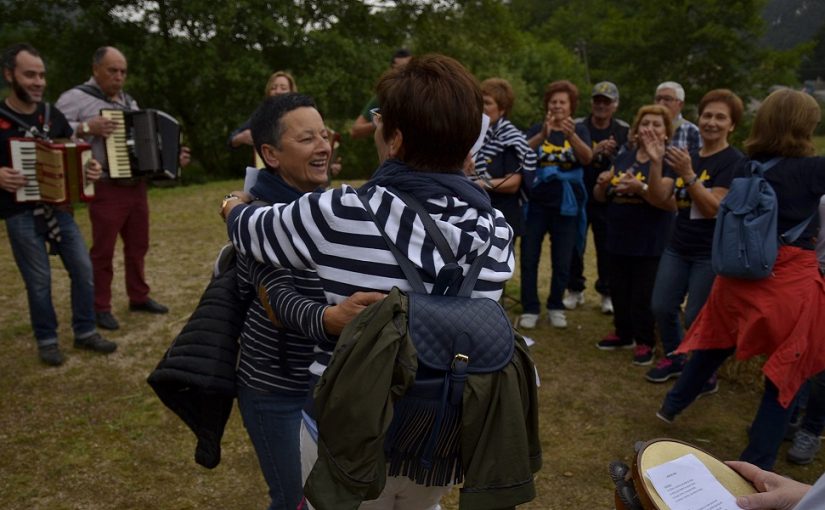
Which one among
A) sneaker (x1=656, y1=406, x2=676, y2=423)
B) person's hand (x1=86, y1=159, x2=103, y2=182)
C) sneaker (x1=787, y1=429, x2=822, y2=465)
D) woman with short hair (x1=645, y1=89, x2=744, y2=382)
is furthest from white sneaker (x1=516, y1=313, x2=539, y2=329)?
person's hand (x1=86, y1=159, x2=103, y2=182)

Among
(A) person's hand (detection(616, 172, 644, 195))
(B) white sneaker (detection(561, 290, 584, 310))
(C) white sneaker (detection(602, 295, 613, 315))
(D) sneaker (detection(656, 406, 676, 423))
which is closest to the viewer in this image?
(D) sneaker (detection(656, 406, 676, 423))

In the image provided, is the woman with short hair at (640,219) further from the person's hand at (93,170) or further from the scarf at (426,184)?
the person's hand at (93,170)

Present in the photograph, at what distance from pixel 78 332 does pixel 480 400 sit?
4439 millimetres

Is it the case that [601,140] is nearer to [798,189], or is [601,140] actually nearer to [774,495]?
[798,189]

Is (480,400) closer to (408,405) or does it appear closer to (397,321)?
(408,405)

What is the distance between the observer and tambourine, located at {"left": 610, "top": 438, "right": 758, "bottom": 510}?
194cm

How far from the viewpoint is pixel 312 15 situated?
19.8 meters

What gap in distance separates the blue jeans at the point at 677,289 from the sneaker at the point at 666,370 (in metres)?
0.14

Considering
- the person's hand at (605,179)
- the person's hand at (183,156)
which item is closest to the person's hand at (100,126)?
the person's hand at (183,156)

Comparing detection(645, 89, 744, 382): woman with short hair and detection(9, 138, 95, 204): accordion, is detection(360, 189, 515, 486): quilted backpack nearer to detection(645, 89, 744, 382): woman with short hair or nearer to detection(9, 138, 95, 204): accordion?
detection(645, 89, 744, 382): woman with short hair

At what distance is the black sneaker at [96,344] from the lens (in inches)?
202

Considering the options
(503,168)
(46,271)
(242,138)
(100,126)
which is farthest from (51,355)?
(503,168)

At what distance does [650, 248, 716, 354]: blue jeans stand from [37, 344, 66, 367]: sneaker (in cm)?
413

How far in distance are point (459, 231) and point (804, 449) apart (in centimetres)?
314
